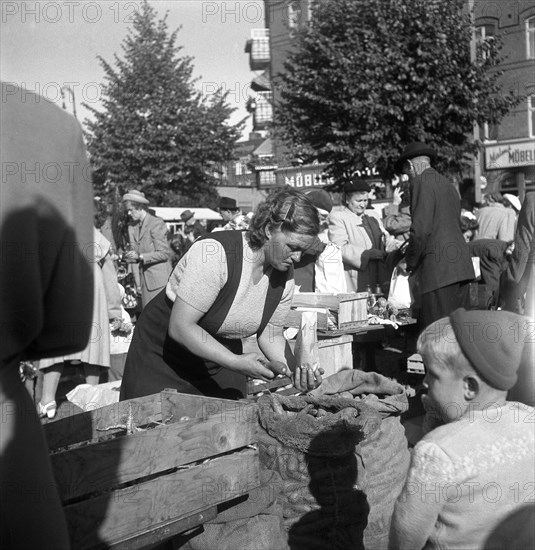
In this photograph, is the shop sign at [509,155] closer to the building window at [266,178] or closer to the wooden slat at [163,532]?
the building window at [266,178]

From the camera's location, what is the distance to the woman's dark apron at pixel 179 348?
10.5 ft

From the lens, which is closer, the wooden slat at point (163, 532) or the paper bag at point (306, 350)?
the wooden slat at point (163, 532)

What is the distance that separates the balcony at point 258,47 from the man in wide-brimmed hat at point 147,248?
27975 millimetres

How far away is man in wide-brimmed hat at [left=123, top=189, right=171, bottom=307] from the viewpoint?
8.46 meters

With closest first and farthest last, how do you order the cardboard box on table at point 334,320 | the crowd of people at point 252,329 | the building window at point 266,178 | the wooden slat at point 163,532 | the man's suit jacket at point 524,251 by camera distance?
the crowd of people at point 252,329, the wooden slat at point 163,532, the man's suit jacket at point 524,251, the cardboard box on table at point 334,320, the building window at point 266,178

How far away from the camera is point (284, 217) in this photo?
10.5ft

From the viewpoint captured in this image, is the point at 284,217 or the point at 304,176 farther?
the point at 304,176

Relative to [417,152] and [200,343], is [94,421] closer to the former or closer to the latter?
[200,343]

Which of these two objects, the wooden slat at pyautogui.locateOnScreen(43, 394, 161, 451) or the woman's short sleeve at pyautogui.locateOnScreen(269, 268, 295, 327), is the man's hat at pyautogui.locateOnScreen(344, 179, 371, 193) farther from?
the wooden slat at pyautogui.locateOnScreen(43, 394, 161, 451)

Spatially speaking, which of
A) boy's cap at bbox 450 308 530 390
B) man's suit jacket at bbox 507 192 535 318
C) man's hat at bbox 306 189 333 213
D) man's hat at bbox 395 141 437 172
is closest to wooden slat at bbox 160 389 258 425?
boy's cap at bbox 450 308 530 390

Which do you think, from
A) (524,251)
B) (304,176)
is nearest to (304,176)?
(304,176)

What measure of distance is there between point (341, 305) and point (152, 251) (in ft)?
10.4

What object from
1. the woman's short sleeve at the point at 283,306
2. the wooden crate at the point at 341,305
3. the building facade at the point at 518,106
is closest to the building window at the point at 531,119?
the building facade at the point at 518,106

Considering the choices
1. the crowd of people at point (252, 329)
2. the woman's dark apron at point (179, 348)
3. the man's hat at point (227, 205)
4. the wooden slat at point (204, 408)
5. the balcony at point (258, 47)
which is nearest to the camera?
the crowd of people at point (252, 329)
